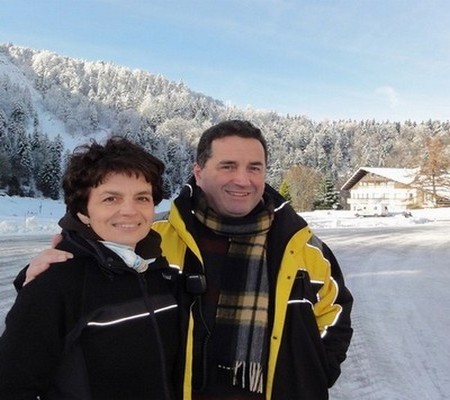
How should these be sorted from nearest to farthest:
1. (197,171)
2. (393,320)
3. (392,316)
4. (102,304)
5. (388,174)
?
(102,304) → (197,171) → (393,320) → (392,316) → (388,174)

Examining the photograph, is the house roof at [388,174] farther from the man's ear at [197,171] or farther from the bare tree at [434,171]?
the man's ear at [197,171]

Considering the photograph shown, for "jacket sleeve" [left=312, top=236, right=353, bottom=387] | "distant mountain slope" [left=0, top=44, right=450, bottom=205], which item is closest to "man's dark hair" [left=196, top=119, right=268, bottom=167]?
"jacket sleeve" [left=312, top=236, right=353, bottom=387]

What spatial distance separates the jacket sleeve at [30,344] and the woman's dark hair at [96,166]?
362 mm

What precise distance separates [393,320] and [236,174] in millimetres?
4958

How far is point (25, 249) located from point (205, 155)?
34.4 feet

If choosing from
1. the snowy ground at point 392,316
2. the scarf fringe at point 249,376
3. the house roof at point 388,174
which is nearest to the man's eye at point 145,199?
the scarf fringe at point 249,376

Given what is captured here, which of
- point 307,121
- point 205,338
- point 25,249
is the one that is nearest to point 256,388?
point 205,338

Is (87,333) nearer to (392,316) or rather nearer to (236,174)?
(236,174)

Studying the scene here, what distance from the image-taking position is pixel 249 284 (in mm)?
2014

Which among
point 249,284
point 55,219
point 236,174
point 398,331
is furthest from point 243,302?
point 55,219

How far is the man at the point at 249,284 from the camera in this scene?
6.35ft

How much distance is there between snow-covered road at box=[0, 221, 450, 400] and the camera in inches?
161

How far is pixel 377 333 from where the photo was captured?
223 inches

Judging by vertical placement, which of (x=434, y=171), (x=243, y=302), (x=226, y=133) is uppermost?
(x=434, y=171)
